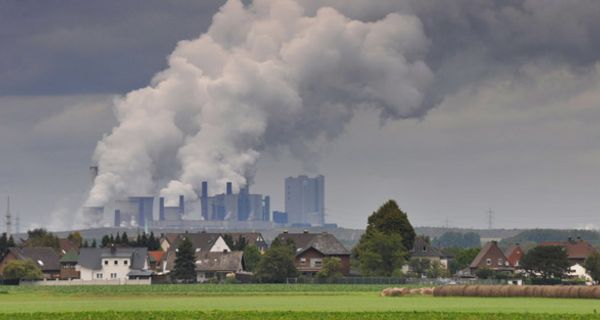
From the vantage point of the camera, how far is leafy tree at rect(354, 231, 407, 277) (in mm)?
173375

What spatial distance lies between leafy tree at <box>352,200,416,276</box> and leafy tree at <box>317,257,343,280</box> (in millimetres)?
3118

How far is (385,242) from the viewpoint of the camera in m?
175

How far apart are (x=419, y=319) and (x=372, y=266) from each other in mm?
109115

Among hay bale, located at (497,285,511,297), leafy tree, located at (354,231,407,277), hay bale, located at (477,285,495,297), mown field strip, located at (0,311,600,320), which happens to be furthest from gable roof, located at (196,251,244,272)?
mown field strip, located at (0,311,600,320)

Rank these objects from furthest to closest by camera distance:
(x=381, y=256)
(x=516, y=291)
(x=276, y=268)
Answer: (x=381, y=256)
(x=276, y=268)
(x=516, y=291)

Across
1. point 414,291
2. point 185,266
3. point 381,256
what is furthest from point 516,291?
point 185,266

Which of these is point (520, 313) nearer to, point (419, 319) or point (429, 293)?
point (419, 319)

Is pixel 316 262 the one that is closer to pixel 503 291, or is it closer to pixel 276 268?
pixel 276 268

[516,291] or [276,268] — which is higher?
[276,268]

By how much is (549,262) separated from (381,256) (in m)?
27.0

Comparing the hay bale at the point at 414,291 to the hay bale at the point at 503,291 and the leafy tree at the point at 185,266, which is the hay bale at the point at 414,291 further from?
the leafy tree at the point at 185,266

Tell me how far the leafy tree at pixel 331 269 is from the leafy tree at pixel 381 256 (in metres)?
3.67

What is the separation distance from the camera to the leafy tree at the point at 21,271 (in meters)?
178

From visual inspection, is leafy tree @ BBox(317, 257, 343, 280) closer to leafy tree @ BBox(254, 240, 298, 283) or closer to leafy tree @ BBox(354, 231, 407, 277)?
leafy tree @ BBox(354, 231, 407, 277)
